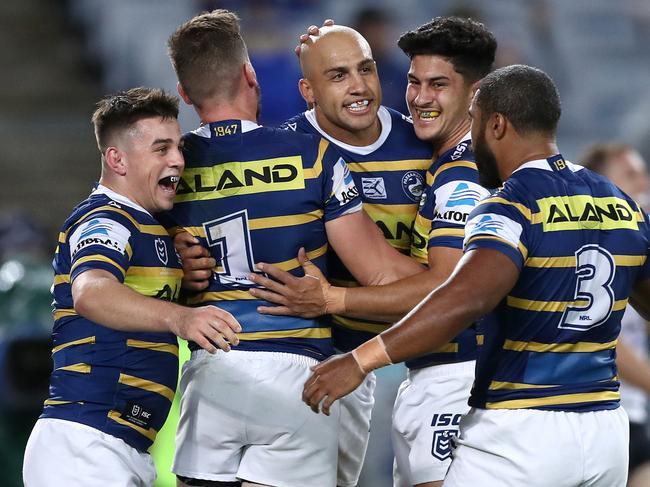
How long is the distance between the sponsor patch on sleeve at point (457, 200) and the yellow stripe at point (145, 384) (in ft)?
4.27

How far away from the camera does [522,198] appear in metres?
3.91

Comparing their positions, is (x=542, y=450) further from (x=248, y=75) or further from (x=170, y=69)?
(x=170, y=69)

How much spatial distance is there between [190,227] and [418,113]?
3.73ft

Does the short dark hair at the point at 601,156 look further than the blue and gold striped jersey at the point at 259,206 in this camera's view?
Yes

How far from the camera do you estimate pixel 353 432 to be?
5059 mm

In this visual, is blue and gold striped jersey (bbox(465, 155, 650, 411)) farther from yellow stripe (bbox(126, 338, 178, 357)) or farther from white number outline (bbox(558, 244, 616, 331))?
yellow stripe (bbox(126, 338, 178, 357))

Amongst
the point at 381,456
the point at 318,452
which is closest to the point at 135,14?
the point at 381,456

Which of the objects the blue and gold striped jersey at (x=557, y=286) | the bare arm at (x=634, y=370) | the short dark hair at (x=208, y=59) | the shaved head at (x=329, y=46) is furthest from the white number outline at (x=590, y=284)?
the bare arm at (x=634, y=370)

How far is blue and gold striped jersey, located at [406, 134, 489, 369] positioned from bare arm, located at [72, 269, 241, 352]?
1162 mm

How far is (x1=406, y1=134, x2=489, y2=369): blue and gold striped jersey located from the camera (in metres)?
4.68

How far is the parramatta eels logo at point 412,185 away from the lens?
4.99 m

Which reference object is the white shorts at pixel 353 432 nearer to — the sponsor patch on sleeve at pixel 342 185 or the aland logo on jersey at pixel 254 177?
the sponsor patch on sleeve at pixel 342 185

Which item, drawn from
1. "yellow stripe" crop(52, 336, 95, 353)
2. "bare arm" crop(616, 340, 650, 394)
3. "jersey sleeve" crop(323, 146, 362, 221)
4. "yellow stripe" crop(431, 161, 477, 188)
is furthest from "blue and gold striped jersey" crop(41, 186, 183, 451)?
"bare arm" crop(616, 340, 650, 394)

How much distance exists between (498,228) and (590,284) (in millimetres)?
403
